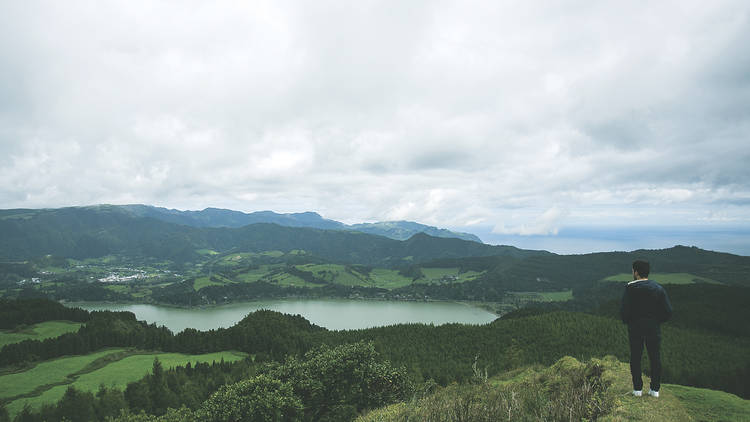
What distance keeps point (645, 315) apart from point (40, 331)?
114472mm

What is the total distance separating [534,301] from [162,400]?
595ft

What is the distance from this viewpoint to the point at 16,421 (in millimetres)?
33688

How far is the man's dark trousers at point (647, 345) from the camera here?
26.5 ft

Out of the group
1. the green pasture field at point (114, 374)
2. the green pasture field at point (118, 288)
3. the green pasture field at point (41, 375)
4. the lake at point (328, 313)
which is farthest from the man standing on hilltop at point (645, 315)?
the green pasture field at point (118, 288)

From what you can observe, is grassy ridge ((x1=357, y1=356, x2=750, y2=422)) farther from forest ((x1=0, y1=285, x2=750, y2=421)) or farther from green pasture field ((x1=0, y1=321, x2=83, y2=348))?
green pasture field ((x1=0, y1=321, x2=83, y2=348))

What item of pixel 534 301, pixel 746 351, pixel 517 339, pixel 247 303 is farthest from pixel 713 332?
pixel 247 303

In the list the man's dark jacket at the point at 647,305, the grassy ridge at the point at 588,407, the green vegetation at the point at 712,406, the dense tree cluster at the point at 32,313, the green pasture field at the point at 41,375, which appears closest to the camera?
the grassy ridge at the point at 588,407

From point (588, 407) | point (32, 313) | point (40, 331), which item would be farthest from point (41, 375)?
point (588, 407)

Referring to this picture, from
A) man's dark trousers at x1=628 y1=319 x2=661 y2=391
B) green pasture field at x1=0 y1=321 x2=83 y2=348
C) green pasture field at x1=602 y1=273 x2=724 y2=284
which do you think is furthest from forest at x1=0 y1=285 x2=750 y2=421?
green pasture field at x1=602 y1=273 x2=724 y2=284

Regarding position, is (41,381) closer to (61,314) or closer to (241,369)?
(241,369)

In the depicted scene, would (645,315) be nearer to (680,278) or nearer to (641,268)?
(641,268)

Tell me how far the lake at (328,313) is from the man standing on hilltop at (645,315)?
119 meters

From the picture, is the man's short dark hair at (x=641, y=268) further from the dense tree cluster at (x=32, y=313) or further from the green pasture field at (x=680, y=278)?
the green pasture field at (x=680, y=278)

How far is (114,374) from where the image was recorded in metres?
52.6
